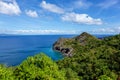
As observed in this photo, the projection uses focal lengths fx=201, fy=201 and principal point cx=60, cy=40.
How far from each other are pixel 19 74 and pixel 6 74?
4.81 m

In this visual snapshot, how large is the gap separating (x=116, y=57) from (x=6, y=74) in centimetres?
6875

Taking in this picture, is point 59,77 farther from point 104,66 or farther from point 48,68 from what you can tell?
point 104,66

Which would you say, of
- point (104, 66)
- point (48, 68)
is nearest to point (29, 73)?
point (48, 68)

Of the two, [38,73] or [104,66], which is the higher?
[38,73]

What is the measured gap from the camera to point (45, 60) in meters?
44.4

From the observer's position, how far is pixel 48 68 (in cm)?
4309

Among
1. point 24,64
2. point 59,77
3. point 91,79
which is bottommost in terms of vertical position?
point 91,79

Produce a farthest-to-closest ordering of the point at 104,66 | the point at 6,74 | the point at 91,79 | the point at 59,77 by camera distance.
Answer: the point at 104,66, the point at 91,79, the point at 59,77, the point at 6,74

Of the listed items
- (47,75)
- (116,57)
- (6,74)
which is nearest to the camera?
(6,74)

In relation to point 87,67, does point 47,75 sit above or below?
above

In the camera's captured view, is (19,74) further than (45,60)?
No

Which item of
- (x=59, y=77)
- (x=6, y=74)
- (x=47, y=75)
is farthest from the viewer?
(x=59, y=77)

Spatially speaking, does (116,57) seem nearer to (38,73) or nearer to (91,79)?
(91,79)

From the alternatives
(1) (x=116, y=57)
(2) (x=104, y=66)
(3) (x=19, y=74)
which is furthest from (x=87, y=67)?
(3) (x=19, y=74)
